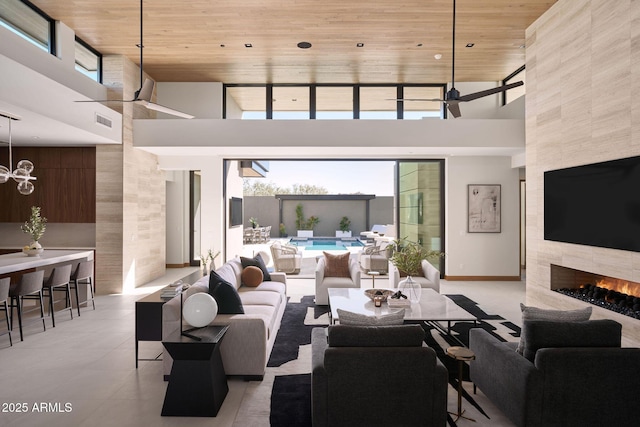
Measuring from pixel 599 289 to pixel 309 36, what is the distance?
18.7 ft

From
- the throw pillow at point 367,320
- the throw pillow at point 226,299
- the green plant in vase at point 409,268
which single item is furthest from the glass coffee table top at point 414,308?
the throw pillow at point 367,320

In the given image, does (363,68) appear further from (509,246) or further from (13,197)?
(13,197)

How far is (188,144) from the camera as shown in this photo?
25.3 feet

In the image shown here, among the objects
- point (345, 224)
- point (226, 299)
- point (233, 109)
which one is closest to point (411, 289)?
point (226, 299)

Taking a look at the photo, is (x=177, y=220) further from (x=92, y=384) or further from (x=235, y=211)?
(x=92, y=384)

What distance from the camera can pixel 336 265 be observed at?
6.78 meters

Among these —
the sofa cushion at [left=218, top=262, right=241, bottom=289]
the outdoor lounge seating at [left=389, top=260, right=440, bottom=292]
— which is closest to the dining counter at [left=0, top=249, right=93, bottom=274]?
the sofa cushion at [left=218, top=262, right=241, bottom=289]

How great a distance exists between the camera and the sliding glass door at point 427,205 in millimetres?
9078

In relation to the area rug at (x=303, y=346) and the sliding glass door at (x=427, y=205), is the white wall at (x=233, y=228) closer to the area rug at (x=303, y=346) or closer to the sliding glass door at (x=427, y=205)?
the area rug at (x=303, y=346)

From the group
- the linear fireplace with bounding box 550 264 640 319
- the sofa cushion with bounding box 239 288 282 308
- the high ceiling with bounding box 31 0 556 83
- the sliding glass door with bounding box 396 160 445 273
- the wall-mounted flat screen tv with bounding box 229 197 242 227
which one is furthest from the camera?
the wall-mounted flat screen tv with bounding box 229 197 242 227

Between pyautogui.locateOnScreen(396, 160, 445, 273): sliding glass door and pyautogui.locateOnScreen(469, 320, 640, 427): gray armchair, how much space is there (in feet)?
21.3

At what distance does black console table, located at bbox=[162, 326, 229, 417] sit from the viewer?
2945 millimetres

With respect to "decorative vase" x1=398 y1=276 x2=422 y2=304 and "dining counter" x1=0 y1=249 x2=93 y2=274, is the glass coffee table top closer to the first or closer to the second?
"decorative vase" x1=398 y1=276 x2=422 y2=304

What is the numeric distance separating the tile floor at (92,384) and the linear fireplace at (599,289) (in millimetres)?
843
